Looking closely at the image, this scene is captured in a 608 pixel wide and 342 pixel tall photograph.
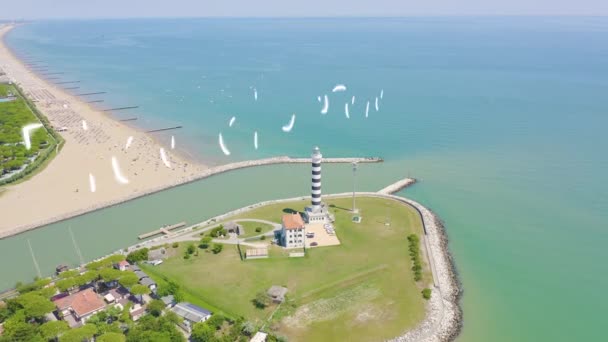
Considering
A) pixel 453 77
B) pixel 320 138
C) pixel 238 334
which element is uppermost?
pixel 453 77

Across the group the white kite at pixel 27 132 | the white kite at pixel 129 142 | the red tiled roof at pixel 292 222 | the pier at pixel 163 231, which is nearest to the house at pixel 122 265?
the pier at pixel 163 231

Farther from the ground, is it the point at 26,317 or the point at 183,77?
the point at 183,77

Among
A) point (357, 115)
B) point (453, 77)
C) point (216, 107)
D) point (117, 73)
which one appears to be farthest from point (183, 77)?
point (453, 77)

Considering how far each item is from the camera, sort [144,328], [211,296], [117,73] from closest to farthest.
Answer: [144,328] < [211,296] < [117,73]

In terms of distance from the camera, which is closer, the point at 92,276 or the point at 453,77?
the point at 92,276

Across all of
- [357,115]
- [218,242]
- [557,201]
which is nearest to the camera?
[218,242]

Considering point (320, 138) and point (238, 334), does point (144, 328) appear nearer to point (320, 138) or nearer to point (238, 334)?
point (238, 334)
